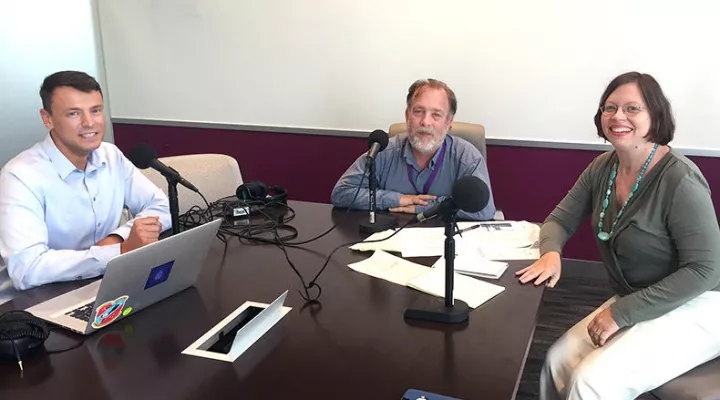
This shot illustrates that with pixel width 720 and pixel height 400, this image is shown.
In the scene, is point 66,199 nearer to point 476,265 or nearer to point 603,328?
point 476,265

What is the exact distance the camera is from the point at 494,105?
3406 millimetres

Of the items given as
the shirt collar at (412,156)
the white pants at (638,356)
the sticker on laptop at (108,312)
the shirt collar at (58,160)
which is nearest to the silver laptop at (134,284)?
the sticker on laptop at (108,312)

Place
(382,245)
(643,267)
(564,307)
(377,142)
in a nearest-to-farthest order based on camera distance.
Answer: (643,267)
(382,245)
(377,142)
(564,307)

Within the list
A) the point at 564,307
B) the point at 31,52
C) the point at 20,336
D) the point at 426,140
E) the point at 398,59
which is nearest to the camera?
the point at 20,336

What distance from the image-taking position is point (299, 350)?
1327mm

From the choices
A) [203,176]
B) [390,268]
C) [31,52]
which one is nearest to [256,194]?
[203,176]

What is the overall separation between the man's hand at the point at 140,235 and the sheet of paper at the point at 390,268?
2.03 ft

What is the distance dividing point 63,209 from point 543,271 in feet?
4.98

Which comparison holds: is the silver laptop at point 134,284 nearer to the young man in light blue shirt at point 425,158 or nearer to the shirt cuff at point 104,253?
the shirt cuff at point 104,253

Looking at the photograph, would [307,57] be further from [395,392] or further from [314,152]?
[395,392]

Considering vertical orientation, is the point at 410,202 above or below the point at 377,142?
below

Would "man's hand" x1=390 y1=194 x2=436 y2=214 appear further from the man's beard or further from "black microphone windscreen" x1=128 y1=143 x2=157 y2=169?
"black microphone windscreen" x1=128 y1=143 x2=157 y2=169

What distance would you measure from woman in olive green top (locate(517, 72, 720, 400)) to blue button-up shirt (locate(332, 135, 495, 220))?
646 mm

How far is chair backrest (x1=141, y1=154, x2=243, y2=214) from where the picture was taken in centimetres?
262
